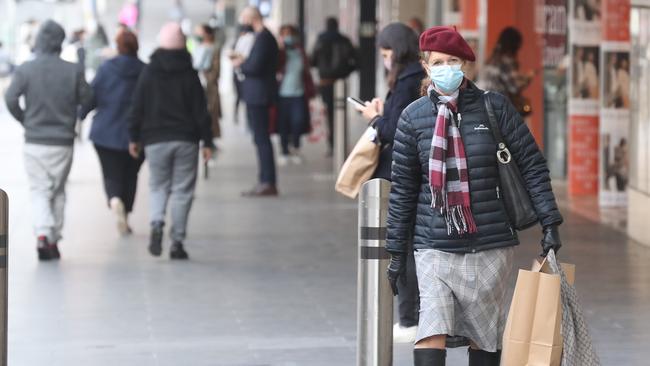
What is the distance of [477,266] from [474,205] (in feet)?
0.83

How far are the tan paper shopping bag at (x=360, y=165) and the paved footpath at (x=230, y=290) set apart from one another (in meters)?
0.89

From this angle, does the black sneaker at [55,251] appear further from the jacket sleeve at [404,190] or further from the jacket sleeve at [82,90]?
the jacket sleeve at [404,190]

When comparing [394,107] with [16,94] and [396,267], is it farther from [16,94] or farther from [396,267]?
[16,94]

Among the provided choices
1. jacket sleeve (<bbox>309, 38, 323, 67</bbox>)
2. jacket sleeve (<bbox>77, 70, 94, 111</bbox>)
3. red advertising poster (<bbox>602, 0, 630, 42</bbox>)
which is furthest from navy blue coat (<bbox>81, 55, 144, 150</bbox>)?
jacket sleeve (<bbox>309, 38, 323, 67</bbox>)

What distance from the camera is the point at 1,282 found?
20.4ft

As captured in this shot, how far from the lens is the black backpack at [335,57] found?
20188mm

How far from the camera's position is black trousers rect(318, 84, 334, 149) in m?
21.5

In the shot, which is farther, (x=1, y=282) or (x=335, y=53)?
(x=335, y=53)

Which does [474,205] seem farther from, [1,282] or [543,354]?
[1,282]

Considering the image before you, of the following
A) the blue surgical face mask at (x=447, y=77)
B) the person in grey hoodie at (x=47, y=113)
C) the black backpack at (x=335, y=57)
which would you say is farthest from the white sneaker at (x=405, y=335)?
the black backpack at (x=335, y=57)

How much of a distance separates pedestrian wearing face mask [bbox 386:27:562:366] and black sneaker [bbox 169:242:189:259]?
18.0 feet

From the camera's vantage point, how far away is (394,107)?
798 cm

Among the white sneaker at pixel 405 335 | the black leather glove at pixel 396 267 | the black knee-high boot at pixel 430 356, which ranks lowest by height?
the white sneaker at pixel 405 335

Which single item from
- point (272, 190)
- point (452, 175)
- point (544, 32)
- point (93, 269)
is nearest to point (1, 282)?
point (452, 175)
